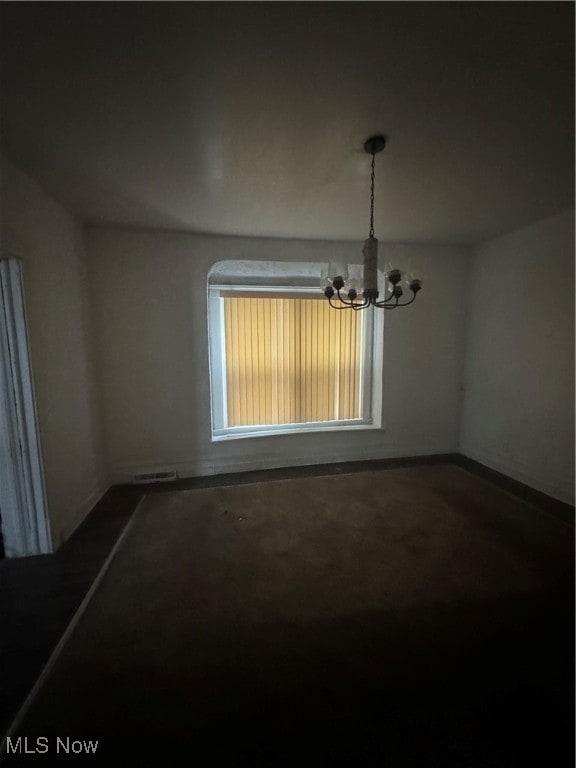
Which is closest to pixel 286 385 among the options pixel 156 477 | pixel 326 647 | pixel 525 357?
pixel 156 477

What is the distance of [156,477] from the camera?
2.91 metres

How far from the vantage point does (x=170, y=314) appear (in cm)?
283

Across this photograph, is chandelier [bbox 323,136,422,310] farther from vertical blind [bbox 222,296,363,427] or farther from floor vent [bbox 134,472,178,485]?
floor vent [bbox 134,472,178,485]

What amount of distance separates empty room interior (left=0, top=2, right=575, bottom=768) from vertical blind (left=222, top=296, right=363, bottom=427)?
32 millimetres

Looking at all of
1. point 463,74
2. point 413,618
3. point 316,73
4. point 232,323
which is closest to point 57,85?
point 316,73

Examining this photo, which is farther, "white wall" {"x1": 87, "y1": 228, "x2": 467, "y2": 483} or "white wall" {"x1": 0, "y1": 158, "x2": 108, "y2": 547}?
"white wall" {"x1": 87, "y1": 228, "x2": 467, "y2": 483}

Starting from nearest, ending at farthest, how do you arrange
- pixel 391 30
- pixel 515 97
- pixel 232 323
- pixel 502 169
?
pixel 391 30 < pixel 515 97 < pixel 502 169 < pixel 232 323

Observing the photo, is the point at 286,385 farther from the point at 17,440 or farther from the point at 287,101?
the point at 287,101

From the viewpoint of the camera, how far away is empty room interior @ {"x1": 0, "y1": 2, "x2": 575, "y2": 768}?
3.30ft

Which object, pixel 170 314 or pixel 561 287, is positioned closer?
pixel 561 287

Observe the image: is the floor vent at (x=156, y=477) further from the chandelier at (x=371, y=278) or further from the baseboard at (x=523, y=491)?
the baseboard at (x=523, y=491)

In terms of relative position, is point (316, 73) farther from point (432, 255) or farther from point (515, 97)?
point (432, 255)

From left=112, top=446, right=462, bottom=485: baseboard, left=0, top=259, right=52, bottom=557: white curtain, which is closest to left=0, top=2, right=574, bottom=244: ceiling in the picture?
left=0, top=259, right=52, bottom=557: white curtain

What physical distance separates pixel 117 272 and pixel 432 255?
3096 millimetres
